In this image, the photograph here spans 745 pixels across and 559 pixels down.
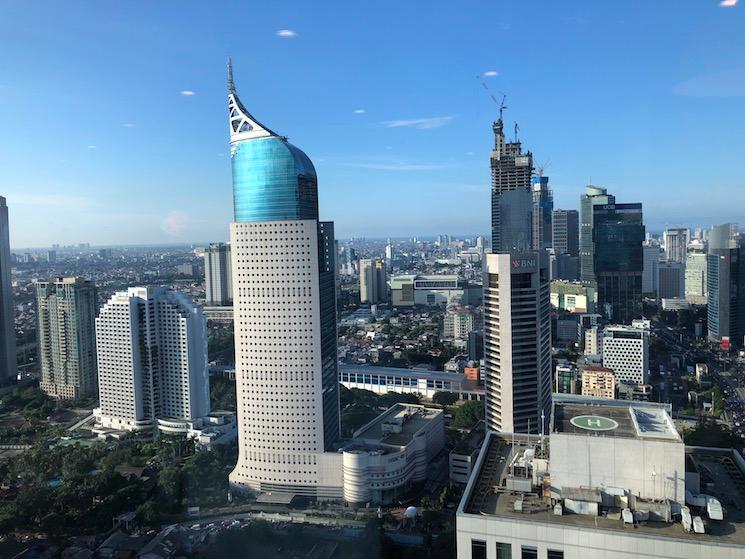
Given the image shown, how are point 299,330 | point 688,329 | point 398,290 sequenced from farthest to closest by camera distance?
point 398,290, point 688,329, point 299,330

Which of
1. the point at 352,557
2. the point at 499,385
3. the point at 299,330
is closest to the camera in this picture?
the point at 352,557

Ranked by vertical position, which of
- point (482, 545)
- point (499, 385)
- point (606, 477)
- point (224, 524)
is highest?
point (606, 477)

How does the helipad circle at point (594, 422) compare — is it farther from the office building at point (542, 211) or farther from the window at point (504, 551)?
the office building at point (542, 211)

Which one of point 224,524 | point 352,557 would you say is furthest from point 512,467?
point 224,524

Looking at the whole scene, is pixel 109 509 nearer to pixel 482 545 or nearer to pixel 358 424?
A: pixel 358 424

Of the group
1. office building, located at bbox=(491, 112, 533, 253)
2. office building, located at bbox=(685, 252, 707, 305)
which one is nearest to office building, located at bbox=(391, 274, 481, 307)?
office building, located at bbox=(491, 112, 533, 253)

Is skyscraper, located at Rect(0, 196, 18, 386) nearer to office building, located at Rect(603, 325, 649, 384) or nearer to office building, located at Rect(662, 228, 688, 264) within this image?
office building, located at Rect(603, 325, 649, 384)

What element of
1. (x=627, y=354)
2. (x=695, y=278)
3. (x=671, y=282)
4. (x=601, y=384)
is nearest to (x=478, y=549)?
(x=601, y=384)
